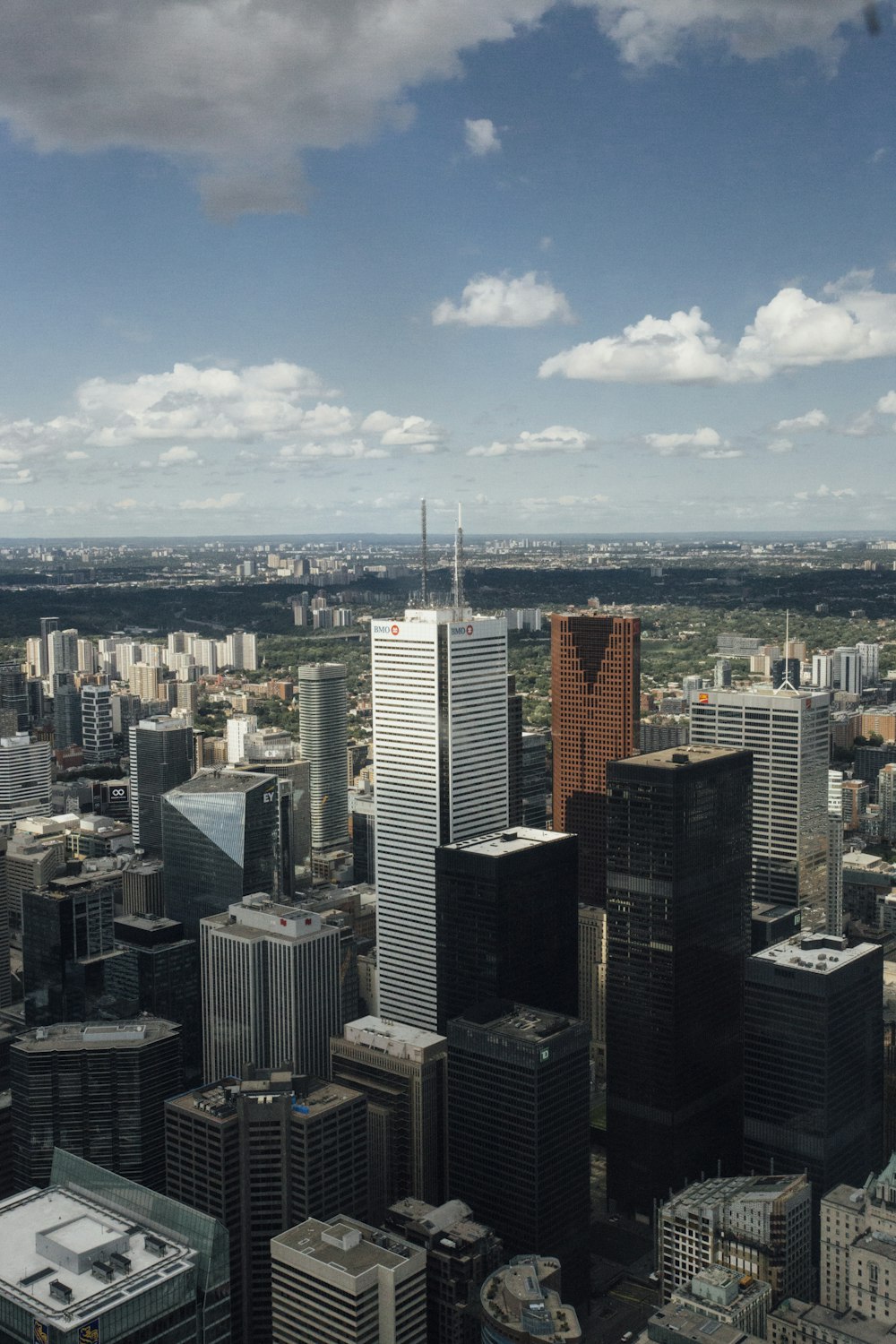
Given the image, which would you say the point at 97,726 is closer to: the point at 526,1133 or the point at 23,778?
the point at 23,778

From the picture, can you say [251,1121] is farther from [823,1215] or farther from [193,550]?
[193,550]

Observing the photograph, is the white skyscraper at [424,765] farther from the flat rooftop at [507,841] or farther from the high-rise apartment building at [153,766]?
the high-rise apartment building at [153,766]

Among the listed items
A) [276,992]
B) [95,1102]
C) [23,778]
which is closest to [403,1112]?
[276,992]

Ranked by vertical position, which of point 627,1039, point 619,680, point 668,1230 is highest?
point 619,680

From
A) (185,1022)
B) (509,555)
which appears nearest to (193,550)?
(509,555)

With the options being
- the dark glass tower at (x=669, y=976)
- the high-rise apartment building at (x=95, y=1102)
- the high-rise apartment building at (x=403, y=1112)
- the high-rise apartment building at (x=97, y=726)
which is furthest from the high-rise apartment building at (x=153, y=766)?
the dark glass tower at (x=669, y=976)

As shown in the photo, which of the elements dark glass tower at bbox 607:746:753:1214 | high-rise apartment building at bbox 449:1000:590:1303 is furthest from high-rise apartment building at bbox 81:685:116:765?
high-rise apartment building at bbox 449:1000:590:1303
